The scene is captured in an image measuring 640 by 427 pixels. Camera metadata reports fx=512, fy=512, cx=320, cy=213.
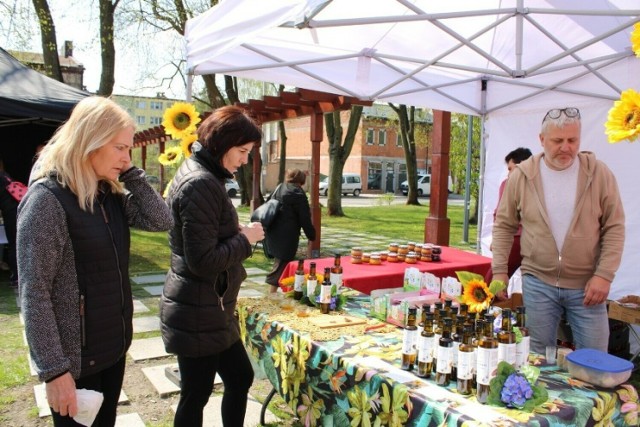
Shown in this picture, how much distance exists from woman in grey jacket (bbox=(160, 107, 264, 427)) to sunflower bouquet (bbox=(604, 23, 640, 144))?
54.7 inches

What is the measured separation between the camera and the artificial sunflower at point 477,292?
2316mm

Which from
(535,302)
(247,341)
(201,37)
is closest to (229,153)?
(247,341)

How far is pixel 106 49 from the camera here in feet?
39.7

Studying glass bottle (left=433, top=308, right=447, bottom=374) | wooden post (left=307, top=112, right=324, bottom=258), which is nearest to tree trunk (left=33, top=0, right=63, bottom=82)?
wooden post (left=307, top=112, right=324, bottom=258)

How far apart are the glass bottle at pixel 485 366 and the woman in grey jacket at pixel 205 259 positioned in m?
1.03

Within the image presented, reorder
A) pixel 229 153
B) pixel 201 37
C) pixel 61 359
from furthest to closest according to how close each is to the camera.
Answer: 1. pixel 201 37
2. pixel 229 153
3. pixel 61 359

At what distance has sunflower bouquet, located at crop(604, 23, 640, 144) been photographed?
5.77 feet

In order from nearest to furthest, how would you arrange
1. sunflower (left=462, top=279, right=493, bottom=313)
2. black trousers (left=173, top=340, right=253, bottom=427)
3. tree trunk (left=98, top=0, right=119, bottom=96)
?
1. black trousers (left=173, top=340, right=253, bottom=427)
2. sunflower (left=462, top=279, right=493, bottom=313)
3. tree trunk (left=98, top=0, right=119, bottom=96)

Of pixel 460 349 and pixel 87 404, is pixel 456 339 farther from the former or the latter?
pixel 87 404

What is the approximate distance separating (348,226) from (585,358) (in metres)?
13.5

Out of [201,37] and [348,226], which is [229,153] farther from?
[348,226]

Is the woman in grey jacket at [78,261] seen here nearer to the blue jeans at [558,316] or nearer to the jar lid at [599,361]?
the jar lid at [599,361]

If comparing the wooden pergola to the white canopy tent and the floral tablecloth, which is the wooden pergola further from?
the floral tablecloth

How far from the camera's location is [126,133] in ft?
5.91
